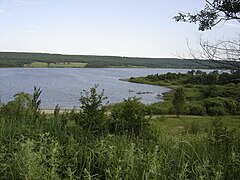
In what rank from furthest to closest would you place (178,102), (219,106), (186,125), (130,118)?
(219,106) < (178,102) < (186,125) < (130,118)

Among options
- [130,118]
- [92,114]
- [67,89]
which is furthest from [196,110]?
[92,114]

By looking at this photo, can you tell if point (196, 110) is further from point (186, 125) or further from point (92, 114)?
point (92, 114)

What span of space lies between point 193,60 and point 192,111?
39183mm

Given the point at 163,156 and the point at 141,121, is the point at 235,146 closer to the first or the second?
the point at 163,156

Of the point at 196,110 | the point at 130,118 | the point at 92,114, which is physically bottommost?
the point at 196,110

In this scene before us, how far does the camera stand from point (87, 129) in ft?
14.1

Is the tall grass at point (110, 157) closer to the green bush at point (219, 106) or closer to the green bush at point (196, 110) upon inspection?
the green bush at point (196, 110)

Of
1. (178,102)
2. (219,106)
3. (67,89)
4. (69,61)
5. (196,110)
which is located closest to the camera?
(178,102)

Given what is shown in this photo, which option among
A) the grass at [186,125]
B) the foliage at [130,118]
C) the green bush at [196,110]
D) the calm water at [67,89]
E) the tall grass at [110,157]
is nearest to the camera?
the tall grass at [110,157]

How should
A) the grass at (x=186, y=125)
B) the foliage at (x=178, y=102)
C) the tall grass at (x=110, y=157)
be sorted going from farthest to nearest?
the foliage at (x=178, y=102) < the grass at (x=186, y=125) < the tall grass at (x=110, y=157)

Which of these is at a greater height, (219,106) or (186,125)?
(186,125)

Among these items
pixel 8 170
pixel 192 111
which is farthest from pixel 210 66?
pixel 192 111

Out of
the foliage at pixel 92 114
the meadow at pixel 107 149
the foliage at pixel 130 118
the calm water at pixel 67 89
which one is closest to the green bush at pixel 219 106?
the calm water at pixel 67 89

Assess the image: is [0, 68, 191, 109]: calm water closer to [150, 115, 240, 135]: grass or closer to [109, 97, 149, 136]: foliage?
[150, 115, 240, 135]: grass
